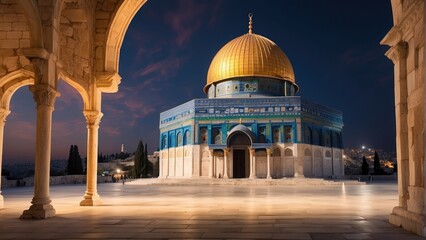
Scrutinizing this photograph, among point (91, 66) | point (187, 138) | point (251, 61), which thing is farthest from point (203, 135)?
point (91, 66)

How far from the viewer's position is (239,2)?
46.2m

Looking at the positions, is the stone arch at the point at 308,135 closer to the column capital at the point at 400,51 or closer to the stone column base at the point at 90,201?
the stone column base at the point at 90,201

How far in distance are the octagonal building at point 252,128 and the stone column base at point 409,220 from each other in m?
26.2

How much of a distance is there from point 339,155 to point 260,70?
10974 millimetres

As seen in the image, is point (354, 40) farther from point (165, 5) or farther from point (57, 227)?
point (57, 227)

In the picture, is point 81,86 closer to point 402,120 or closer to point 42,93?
point 42,93

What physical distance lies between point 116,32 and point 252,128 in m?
23.8

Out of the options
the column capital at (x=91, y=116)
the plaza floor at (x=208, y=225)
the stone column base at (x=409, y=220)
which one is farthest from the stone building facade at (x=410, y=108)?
the column capital at (x=91, y=116)

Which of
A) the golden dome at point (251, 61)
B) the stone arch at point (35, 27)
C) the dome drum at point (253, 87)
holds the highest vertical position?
the golden dome at point (251, 61)

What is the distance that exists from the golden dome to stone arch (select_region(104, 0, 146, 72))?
2646 cm

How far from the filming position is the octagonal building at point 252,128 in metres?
34.8

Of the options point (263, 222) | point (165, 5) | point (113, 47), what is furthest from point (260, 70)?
point (263, 222)

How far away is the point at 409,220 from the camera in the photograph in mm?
6832

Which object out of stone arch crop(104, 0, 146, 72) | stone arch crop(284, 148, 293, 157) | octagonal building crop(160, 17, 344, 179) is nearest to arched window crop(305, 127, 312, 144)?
octagonal building crop(160, 17, 344, 179)
